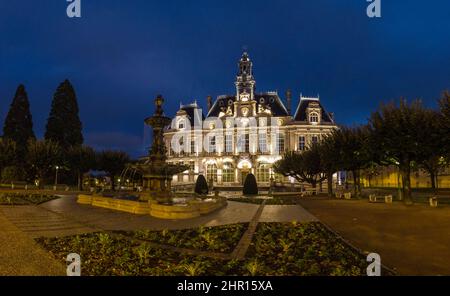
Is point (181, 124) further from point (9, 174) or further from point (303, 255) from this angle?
point (303, 255)

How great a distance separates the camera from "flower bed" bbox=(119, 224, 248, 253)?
33.6ft

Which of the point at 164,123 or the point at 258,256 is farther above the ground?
the point at 164,123

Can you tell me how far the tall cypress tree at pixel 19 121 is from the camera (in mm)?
59438

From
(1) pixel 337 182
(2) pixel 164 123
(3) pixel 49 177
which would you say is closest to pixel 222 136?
(1) pixel 337 182

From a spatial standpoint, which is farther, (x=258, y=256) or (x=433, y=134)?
(x=433, y=134)

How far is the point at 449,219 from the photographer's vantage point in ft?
54.4

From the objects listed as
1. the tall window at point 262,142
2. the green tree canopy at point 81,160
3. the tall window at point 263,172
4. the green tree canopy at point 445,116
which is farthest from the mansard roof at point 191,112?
the green tree canopy at point 445,116

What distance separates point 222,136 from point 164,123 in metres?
54.0

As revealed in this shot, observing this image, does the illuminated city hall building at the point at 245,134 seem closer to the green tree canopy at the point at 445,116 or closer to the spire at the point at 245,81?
the spire at the point at 245,81

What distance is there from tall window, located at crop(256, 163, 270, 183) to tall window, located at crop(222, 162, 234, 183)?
19.0 feet

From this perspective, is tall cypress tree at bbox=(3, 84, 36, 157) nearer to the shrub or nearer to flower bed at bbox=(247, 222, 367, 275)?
the shrub

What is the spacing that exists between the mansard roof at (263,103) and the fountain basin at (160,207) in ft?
181

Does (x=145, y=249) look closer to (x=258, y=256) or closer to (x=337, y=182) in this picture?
(x=258, y=256)

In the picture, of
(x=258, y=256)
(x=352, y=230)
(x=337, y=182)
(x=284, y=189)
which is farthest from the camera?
(x=337, y=182)
